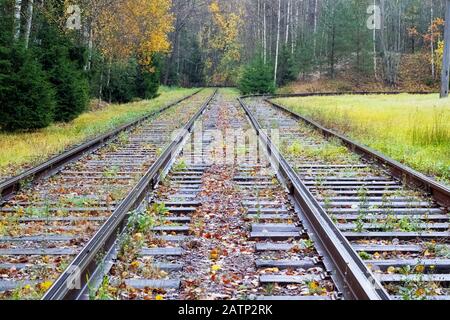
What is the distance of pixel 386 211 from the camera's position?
6613mm

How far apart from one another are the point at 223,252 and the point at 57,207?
2659 millimetres

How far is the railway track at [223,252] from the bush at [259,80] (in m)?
38.7

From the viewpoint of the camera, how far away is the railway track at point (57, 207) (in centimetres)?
465

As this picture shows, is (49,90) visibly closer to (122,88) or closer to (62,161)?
(62,161)

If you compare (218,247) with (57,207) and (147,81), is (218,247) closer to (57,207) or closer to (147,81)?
(57,207)

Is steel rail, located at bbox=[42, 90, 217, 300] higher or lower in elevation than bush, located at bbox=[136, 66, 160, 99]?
lower

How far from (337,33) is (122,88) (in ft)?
106

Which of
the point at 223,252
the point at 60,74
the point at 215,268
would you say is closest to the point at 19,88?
the point at 60,74

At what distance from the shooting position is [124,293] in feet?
13.5

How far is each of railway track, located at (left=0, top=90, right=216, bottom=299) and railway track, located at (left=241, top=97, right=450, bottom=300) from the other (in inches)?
103

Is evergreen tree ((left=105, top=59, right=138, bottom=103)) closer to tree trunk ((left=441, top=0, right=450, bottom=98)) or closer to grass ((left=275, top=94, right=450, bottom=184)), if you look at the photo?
grass ((left=275, top=94, right=450, bottom=184))

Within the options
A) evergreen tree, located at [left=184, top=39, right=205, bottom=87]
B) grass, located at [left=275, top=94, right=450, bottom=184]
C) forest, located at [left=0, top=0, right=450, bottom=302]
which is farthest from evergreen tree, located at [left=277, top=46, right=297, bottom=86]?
grass, located at [left=275, top=94, right=450, bottom=184]

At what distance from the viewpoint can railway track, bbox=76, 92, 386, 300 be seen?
4164 millimetres
